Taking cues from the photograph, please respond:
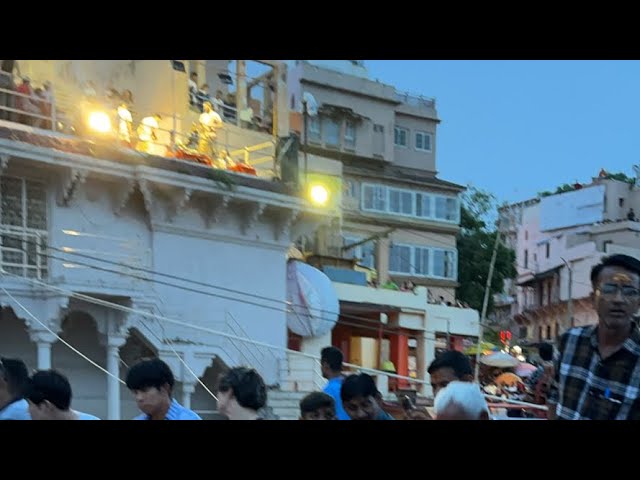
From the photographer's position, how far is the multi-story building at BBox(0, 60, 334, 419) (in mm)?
4484

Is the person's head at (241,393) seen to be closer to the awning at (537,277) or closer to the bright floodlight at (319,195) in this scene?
the awning at (537,277)

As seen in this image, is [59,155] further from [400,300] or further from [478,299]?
[478,299]

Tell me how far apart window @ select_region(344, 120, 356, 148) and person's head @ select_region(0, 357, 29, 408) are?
2.14m

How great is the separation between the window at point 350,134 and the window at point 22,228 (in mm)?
1588

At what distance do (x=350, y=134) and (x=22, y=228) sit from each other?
1713 millimetres

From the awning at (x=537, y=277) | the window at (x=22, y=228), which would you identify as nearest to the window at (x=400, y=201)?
the awning at (x=537, y=277)

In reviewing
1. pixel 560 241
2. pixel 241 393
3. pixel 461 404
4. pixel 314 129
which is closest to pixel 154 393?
pixel 241 393

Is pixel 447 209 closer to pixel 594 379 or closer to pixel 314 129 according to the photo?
pixel 314 129

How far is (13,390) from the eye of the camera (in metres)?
2.71

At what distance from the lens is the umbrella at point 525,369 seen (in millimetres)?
3714

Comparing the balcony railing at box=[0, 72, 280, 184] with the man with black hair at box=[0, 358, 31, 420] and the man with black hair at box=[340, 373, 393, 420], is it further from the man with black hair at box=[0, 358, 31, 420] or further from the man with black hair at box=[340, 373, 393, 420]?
the man with black hair at box=[340, 373, 393, 420]
